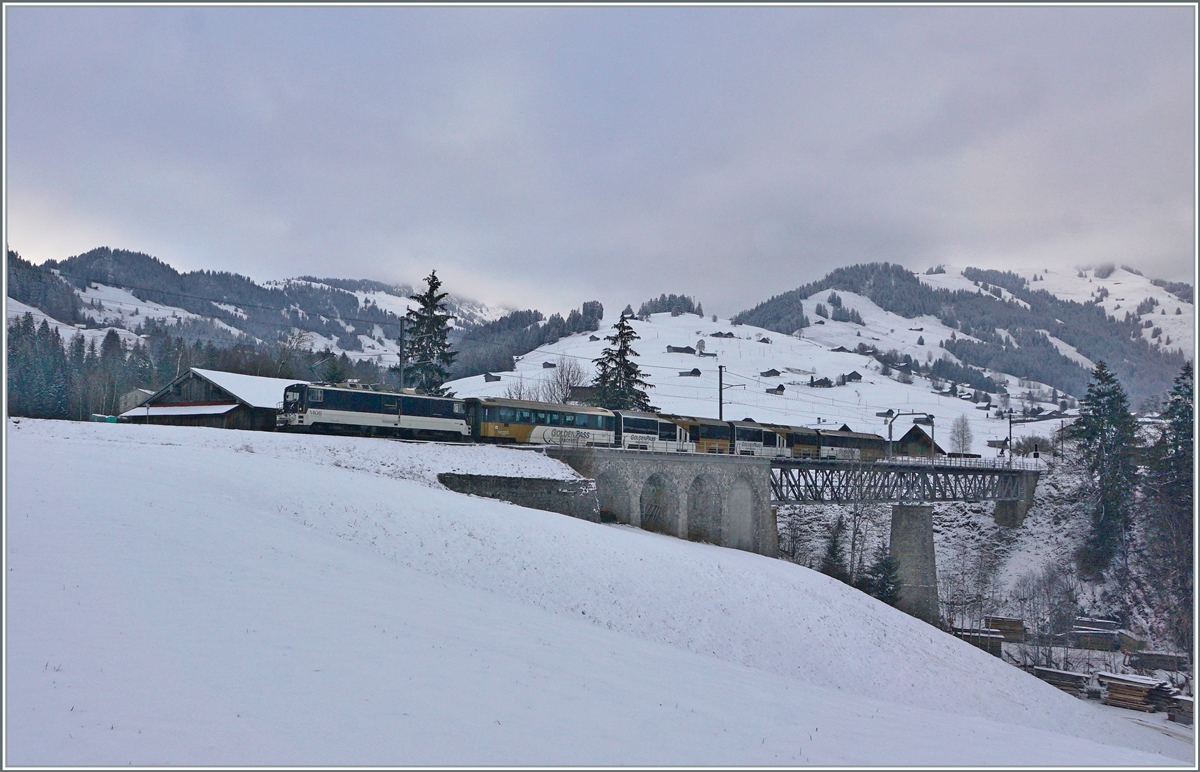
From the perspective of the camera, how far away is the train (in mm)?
37219

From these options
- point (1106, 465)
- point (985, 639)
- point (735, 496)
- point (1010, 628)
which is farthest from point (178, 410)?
point (1106, 465)

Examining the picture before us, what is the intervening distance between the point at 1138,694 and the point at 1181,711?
1.67m

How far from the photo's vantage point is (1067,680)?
3553 centimetres

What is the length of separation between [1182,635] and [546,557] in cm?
4336

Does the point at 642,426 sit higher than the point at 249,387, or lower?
lower

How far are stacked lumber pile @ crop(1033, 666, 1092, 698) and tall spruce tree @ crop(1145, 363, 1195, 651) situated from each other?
16018 millimetres

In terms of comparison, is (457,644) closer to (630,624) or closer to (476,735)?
(476,735)

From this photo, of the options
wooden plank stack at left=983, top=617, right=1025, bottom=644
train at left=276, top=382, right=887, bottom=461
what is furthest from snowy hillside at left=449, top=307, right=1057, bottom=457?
wooden plank stack at left=983, top=617, right=1025, bottom=644

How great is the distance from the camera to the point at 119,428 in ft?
97.2

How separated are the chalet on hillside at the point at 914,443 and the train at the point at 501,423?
92.3 feet

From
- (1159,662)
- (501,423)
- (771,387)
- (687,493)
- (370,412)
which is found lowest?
(1159,662)

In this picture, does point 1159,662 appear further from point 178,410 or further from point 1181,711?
point 178,410

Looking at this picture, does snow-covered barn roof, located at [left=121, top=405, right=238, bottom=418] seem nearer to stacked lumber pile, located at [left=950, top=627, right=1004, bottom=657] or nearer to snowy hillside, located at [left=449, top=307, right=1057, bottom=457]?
stacked lumber pile, located at [left=950, top=627, right=1004, bottom=657]

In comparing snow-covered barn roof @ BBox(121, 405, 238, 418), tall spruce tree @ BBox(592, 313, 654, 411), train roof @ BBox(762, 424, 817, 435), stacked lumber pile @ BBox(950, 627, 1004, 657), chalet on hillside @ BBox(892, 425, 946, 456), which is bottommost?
stacked lumber pile @ BBox(950, 627, 1004, 657)
